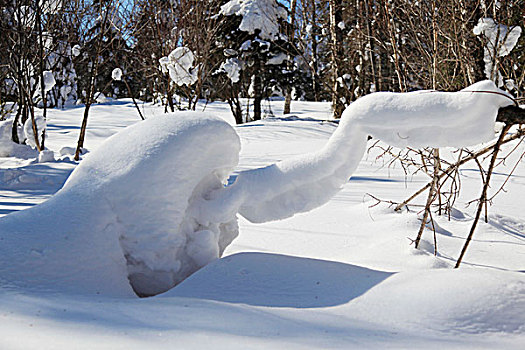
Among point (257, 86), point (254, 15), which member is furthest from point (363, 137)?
point (257, 86)

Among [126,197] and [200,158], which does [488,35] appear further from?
[126,197]

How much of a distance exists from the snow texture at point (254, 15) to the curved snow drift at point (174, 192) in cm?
1169

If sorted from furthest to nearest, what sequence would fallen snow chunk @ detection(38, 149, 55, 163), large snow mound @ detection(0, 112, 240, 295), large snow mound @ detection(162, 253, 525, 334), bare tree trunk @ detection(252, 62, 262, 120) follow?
bare tree trunk @ detection(252, 62, 262, 120), fallen snow chunk @ detection(38, 149, 55, 163), large snow mound @ detection(0, 112, 240, 295), large snow mound @ detection(162, 253, 525, 334)

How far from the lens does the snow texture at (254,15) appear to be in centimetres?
1340

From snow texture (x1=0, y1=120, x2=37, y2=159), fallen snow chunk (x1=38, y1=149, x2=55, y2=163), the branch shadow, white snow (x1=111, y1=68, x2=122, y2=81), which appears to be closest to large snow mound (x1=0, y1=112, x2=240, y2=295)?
the branch shadow

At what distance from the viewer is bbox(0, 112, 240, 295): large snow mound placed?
1928 mm

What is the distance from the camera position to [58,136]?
39.8 ft

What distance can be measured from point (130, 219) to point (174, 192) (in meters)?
0.24

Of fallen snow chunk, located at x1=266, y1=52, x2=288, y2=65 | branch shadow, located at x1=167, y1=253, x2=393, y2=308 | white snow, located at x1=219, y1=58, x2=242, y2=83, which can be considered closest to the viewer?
branch shadow, located at x1=167, y1=253, x2=393, y2=308

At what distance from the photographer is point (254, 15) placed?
13.5m

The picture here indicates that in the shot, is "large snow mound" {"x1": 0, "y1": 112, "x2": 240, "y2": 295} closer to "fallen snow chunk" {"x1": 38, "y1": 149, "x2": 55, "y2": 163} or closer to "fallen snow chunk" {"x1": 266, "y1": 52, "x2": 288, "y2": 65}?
"fallen snow chunk" {"x1": 38, "y1": 149, "x2": 55, "y2": 163}

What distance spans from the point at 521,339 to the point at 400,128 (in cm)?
104

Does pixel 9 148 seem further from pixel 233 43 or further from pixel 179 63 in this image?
pixel 233 43

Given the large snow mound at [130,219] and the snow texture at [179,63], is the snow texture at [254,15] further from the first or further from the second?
the large snow mound at [130,219]
